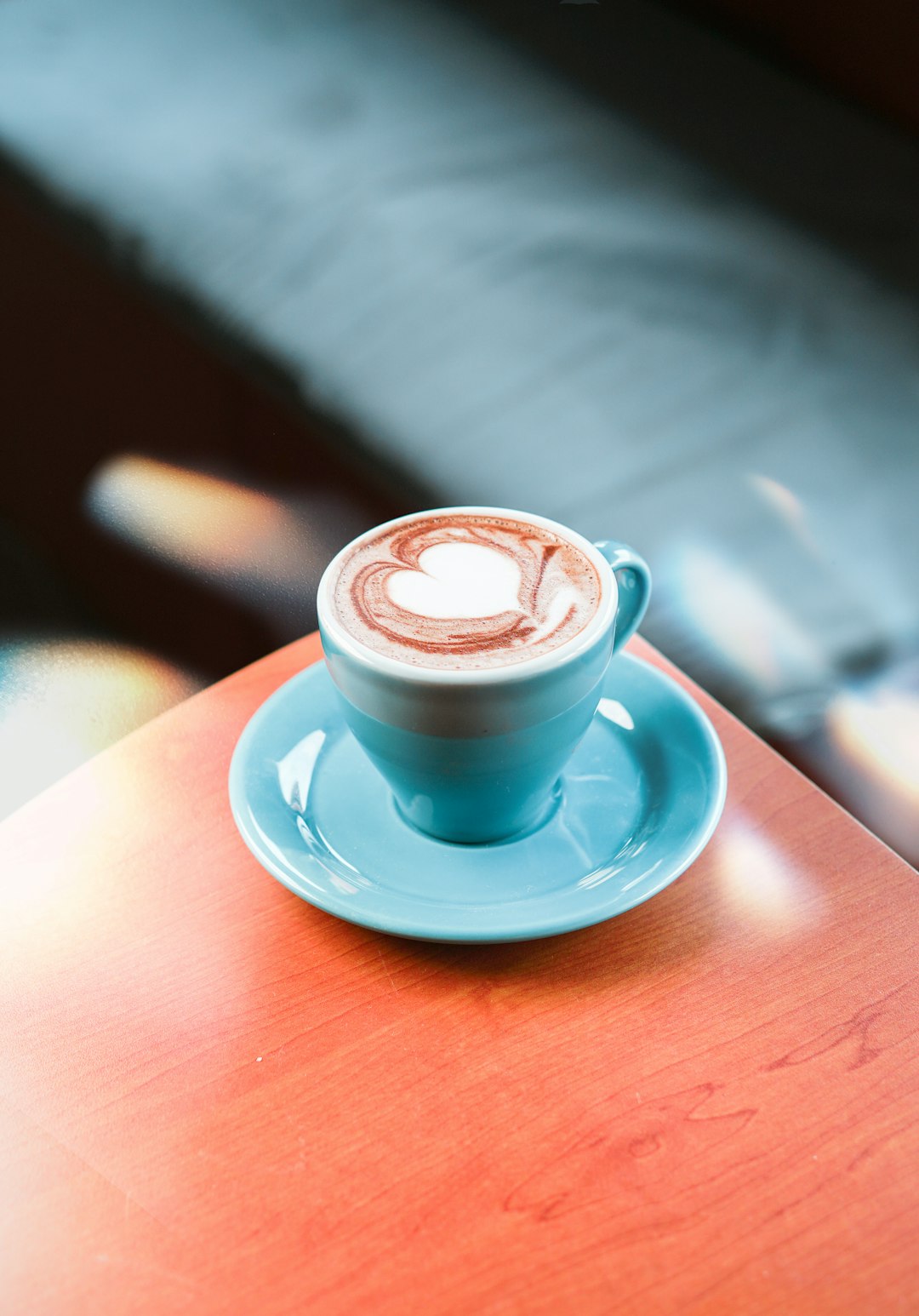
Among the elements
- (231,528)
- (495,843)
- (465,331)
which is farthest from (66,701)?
(495,843)

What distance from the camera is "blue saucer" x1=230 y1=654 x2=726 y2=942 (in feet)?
1.58

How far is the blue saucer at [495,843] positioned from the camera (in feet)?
1.58

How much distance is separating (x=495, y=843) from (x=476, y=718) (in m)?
0.09

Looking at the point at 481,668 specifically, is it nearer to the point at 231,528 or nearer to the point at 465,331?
the point at 465,331

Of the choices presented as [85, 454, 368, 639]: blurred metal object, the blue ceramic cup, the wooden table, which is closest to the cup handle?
the blue ceramic cup

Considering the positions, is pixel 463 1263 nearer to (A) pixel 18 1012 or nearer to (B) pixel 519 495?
(A) pixel 18 1012

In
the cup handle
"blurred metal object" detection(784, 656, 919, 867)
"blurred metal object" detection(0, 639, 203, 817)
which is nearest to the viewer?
the cup handle

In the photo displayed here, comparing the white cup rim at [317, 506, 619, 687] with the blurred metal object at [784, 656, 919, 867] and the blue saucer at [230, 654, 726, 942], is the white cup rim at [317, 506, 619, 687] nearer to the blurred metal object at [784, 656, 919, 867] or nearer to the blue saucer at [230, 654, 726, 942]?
the blue saucer at [230, 654, 726, 942]

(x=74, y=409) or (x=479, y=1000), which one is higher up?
(x=479, y=1000)

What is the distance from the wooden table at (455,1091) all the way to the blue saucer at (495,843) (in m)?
0.03

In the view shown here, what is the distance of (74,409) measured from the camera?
1.35m

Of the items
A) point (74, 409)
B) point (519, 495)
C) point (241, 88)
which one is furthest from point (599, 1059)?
point (241, 88)

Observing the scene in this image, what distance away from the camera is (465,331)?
3.37 feet

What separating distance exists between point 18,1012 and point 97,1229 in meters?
0.11
